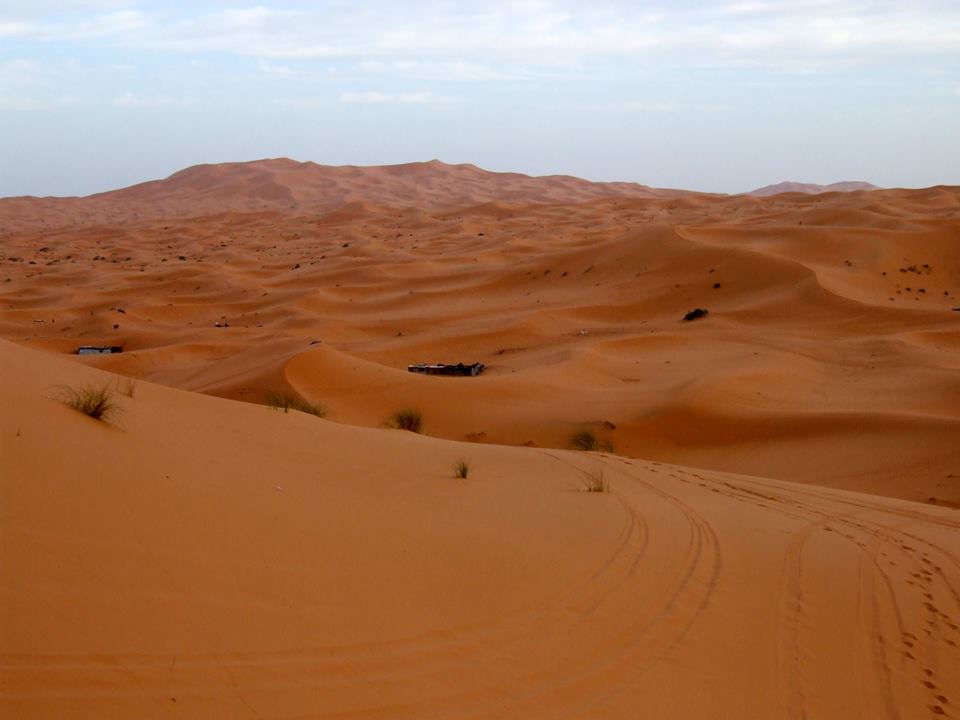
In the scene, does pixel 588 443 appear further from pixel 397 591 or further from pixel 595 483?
pixel 397 591

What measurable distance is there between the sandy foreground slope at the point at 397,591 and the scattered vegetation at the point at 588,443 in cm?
387

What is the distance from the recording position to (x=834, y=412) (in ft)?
A: 37.1

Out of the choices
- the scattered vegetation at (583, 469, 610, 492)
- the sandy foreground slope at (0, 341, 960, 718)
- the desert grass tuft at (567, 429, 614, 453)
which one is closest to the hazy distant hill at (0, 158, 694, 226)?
the desert grass tuft at (567, 429, 614, 453)

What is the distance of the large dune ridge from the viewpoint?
326 cm

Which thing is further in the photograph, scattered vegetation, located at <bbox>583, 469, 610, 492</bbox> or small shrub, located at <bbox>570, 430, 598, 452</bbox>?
small shrub, located at <bbox>570, 430, 598, 452</bbox>

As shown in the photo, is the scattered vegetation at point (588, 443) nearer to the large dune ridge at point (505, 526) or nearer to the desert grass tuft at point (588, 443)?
the desert grass tuft at point (588, 443)

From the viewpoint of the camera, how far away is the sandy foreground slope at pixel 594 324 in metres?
11.2

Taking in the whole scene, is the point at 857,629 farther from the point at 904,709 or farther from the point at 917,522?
the point at 917,522

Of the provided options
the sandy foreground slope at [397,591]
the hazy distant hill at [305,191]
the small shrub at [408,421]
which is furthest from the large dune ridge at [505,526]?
the hazy distant hill at [305,191]

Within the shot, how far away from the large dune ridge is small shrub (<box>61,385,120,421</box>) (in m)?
0.07

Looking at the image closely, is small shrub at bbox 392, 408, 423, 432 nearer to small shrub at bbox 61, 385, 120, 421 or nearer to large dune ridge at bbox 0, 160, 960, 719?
large dune ridge at bbox 0, 160, 960, 719

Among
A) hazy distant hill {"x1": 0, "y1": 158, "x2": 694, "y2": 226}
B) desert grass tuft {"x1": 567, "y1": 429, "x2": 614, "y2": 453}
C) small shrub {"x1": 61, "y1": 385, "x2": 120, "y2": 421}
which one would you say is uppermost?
hazy distant hill {"x1": 0, "y1": 158, "x2": 694, "y2": 226}

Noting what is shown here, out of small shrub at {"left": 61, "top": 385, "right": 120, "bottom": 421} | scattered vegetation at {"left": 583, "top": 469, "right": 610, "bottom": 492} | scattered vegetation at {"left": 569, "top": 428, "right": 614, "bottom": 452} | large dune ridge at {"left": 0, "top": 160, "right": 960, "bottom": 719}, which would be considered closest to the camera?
large dune ridge at {"left": 0, "top": 160, "right": 960, "bottom": 719}

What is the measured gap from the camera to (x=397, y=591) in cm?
406
